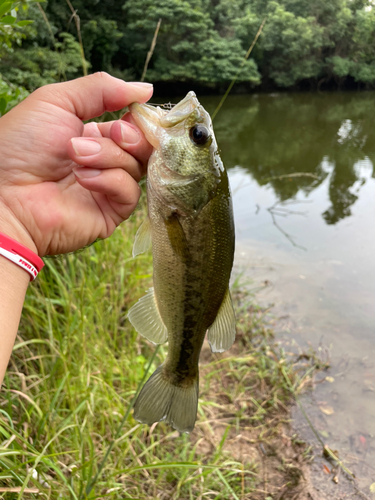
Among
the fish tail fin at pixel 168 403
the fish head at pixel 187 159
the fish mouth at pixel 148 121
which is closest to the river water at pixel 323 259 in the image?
the fish tail fin at pixel 168 403

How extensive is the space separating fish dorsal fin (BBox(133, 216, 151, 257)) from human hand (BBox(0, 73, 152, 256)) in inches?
6.0

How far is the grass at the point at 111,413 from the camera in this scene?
6.30ft

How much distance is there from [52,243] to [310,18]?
138 ft

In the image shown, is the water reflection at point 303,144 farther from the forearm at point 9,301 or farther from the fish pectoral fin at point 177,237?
the forearm at point 9,301

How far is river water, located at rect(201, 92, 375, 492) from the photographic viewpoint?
11.9 feet

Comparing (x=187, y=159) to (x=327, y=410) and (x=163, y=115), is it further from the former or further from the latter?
(x=327, y=410)

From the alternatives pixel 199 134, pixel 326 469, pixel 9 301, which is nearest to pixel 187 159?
pixel 199 134

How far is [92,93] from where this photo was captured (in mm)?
1498

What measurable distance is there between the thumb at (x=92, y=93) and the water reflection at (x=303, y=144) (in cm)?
721

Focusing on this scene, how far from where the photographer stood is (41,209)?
1.47 metres

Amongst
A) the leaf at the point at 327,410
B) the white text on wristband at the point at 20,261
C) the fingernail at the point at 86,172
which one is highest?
the fingernail at the point at 86,172

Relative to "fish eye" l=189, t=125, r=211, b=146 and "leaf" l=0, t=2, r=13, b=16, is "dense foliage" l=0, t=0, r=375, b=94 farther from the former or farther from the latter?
"fish eye" l=189, t=125, r=211, b=146

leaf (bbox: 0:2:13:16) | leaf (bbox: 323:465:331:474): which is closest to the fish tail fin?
leaf (bbox: 0:2:13:16)

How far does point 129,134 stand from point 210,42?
26.3 meters
